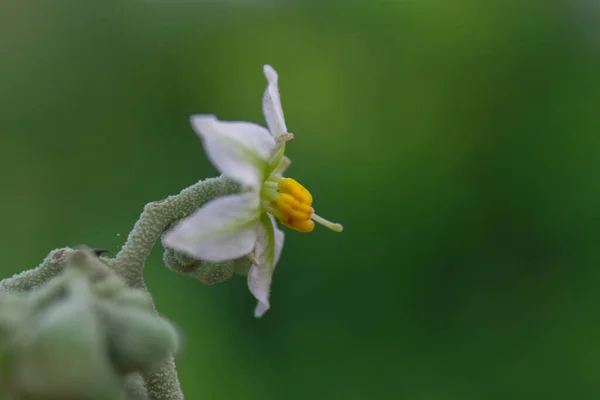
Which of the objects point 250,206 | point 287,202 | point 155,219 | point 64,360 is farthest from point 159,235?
point 64,360

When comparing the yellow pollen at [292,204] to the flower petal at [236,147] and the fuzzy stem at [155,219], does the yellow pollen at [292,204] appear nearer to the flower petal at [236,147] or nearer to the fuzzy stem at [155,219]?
the flower petal at [236,147]

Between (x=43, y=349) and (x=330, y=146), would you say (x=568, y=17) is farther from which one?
(x=43, y=349)

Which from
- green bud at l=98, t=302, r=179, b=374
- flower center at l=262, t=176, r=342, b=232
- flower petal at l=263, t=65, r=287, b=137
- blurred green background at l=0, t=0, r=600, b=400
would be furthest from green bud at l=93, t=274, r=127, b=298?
blurred green background at l=0, t=0, r=600, b=400

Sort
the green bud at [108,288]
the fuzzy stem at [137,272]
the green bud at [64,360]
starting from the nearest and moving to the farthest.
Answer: the green bud at [64,360] < the green bud at [108,288] < the fuzzy stem at [137,272]

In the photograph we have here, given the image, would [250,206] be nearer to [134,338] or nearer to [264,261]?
[264,261]

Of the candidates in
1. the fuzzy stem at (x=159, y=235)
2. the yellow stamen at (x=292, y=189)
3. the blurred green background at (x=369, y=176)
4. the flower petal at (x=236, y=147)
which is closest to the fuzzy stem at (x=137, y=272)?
the fuzzy stem at (x=159, y=235)

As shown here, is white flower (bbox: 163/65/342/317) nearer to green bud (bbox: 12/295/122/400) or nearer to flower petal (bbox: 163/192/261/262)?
flower petal (bbox: 163/192/261/262)

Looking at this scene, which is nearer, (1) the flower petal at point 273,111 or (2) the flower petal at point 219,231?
(2) the flower petal at point 219,231

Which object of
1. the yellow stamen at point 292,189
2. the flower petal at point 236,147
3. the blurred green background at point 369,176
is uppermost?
the flower petal at point 236,147
